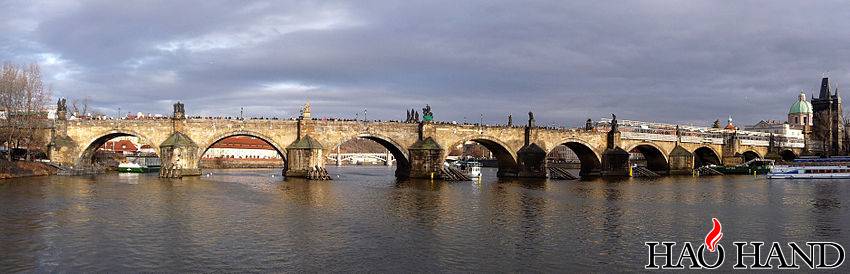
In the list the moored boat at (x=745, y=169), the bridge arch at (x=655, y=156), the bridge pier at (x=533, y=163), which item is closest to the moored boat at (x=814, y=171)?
the moored boat at (x=745, y=169)

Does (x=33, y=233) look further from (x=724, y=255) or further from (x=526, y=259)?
(x=724, y=255)

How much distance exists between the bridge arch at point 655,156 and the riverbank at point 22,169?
75.6m

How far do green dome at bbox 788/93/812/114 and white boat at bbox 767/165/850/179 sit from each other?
10147cm

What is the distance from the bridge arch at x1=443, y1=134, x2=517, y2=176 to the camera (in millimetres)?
74938

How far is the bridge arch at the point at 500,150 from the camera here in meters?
74.9

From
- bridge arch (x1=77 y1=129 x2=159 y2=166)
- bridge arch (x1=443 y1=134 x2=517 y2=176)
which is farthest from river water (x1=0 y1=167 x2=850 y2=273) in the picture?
bridge arch (x1=443 y1=134 x2=517 y2=176)

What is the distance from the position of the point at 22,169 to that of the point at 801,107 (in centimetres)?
17412

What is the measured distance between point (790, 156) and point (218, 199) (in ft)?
406

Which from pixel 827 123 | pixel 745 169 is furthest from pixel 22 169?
pixel 827 123

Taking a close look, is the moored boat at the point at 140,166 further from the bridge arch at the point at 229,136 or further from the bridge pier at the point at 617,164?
the bridge pier at the point at 617,164

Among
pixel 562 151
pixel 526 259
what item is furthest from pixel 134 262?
pixel 562 151

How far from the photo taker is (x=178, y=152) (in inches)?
2425

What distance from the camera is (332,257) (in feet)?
62.7

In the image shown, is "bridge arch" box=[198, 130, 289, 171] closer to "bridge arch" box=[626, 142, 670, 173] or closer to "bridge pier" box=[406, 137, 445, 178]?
"bridge pier" box=[406, 137, 445, 178]
